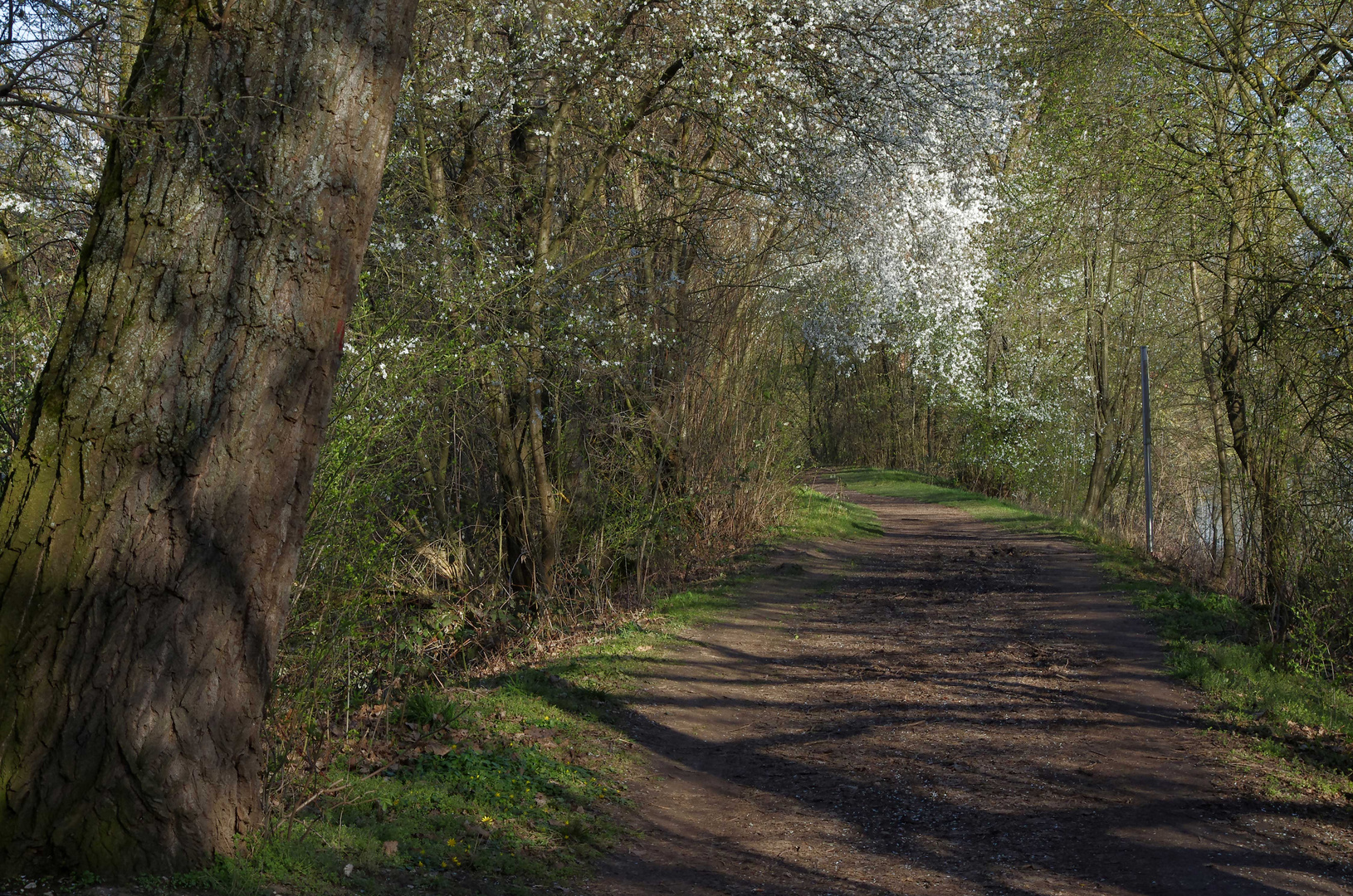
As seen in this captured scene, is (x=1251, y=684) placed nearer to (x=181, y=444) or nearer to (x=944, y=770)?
(x=944, y=770)

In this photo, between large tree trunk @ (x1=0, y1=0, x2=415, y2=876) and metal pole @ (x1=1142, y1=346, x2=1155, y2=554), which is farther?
metal pole @ (x1=1142, y1=346, x2=1155, y2=554)

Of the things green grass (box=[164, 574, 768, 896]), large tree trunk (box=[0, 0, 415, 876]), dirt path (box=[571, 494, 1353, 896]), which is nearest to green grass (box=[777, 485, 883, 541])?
dirt path (box=[571, 494, 1353, 896])

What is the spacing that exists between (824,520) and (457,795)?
11941mm

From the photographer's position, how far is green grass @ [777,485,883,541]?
15.5 metres

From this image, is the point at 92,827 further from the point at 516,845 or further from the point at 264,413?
the point at 516,845

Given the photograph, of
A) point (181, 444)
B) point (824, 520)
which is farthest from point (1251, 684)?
point (824, 520)

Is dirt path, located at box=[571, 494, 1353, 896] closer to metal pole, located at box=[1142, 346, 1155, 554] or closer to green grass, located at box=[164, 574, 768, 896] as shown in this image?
green grass, located at box=[164, 574, 768, 896]

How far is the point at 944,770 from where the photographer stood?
255 inches

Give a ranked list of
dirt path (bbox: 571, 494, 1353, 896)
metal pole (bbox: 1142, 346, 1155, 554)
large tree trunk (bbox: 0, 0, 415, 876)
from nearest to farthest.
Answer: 1. large tree trunk (bbox: 0, 0, 415, 876)
2. dirt path (bbox: 571, 494, 1353, 896)
3. metal pole (bbox: 1142, 346, 1155, 554)

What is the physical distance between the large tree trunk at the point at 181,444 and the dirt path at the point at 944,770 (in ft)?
6.29

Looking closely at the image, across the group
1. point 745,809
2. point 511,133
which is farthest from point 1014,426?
point 745,809

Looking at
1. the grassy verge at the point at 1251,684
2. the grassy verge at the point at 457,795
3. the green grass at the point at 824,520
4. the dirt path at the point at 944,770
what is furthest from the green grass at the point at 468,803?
the green grass at the point at 824,520

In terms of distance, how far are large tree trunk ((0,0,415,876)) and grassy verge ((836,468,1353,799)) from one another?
5.45 m

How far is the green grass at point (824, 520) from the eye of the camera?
15.5 metres
